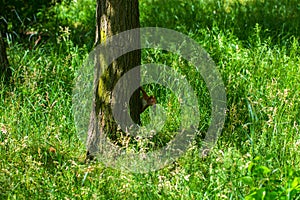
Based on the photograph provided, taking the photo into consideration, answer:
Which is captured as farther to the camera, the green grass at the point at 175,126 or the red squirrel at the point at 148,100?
the red squirrel at the point at 148,100

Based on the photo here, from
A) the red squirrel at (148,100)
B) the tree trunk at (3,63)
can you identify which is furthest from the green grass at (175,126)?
the red squirrel at (148,100)

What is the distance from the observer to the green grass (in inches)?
131

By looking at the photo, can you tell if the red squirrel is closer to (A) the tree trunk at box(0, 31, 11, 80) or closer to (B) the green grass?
(B) the green grass

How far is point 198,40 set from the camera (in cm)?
540

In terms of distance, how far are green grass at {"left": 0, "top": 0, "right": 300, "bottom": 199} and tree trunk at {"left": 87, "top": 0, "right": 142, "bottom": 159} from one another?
0.18 metres

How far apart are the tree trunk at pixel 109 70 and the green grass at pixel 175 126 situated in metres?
0.18

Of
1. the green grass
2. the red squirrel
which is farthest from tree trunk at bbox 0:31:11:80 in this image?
the red squirrel

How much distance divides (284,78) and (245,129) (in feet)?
2.80

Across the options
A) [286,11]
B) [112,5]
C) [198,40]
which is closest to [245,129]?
[112,5]

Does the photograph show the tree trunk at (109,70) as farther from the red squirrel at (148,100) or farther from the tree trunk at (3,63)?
the tree trunk at (3,63)

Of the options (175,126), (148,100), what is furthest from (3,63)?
(175,126)

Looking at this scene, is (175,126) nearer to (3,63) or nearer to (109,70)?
(109,70)

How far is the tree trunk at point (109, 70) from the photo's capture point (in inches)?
147

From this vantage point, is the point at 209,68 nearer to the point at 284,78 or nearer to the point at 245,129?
the point at 284,78
